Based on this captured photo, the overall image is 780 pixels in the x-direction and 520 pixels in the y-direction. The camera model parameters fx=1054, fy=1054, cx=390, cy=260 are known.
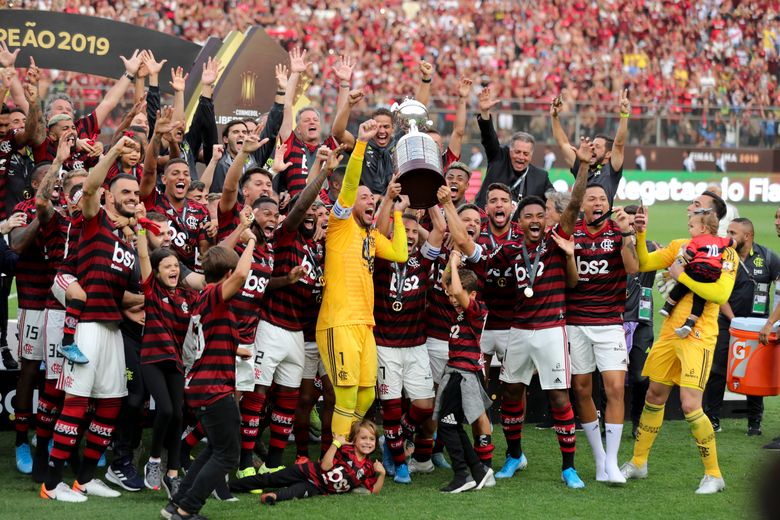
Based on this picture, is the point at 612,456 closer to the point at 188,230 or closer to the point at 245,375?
the point at 245,375

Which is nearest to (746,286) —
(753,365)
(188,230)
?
(753,365)

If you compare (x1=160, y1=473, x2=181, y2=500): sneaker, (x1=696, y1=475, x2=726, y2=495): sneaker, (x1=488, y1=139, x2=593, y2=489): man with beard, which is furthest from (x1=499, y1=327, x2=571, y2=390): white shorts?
(x1=160, y1=473, x2=181, y2=500): sneaker

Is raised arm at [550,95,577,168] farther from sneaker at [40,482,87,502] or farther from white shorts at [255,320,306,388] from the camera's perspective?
sneaker at [40,482,87,502]

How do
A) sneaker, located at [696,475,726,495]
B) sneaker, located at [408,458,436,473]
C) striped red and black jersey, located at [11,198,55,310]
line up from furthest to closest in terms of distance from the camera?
sneaker, located at [408,458,436,473] → striped red and black jersey, located at [11,198,55,310] → sneaker, located at [696,475,726,495]

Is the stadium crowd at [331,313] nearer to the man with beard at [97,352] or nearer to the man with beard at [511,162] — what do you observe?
the man with beard at [97,352]

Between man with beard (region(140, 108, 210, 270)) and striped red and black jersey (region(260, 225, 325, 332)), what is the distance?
1.91 ft

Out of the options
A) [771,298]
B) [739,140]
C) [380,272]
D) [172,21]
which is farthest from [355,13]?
[380,272]

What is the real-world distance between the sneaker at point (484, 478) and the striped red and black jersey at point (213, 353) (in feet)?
6.93

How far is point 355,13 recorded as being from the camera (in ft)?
104

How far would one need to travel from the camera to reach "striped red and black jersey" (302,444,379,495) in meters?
7.39

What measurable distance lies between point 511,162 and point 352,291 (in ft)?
8.83

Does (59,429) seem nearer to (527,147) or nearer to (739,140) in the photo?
(527,147)

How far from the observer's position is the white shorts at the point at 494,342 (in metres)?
8.38

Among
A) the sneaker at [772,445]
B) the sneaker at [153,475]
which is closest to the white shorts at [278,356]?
the sneaker at [153,475]
